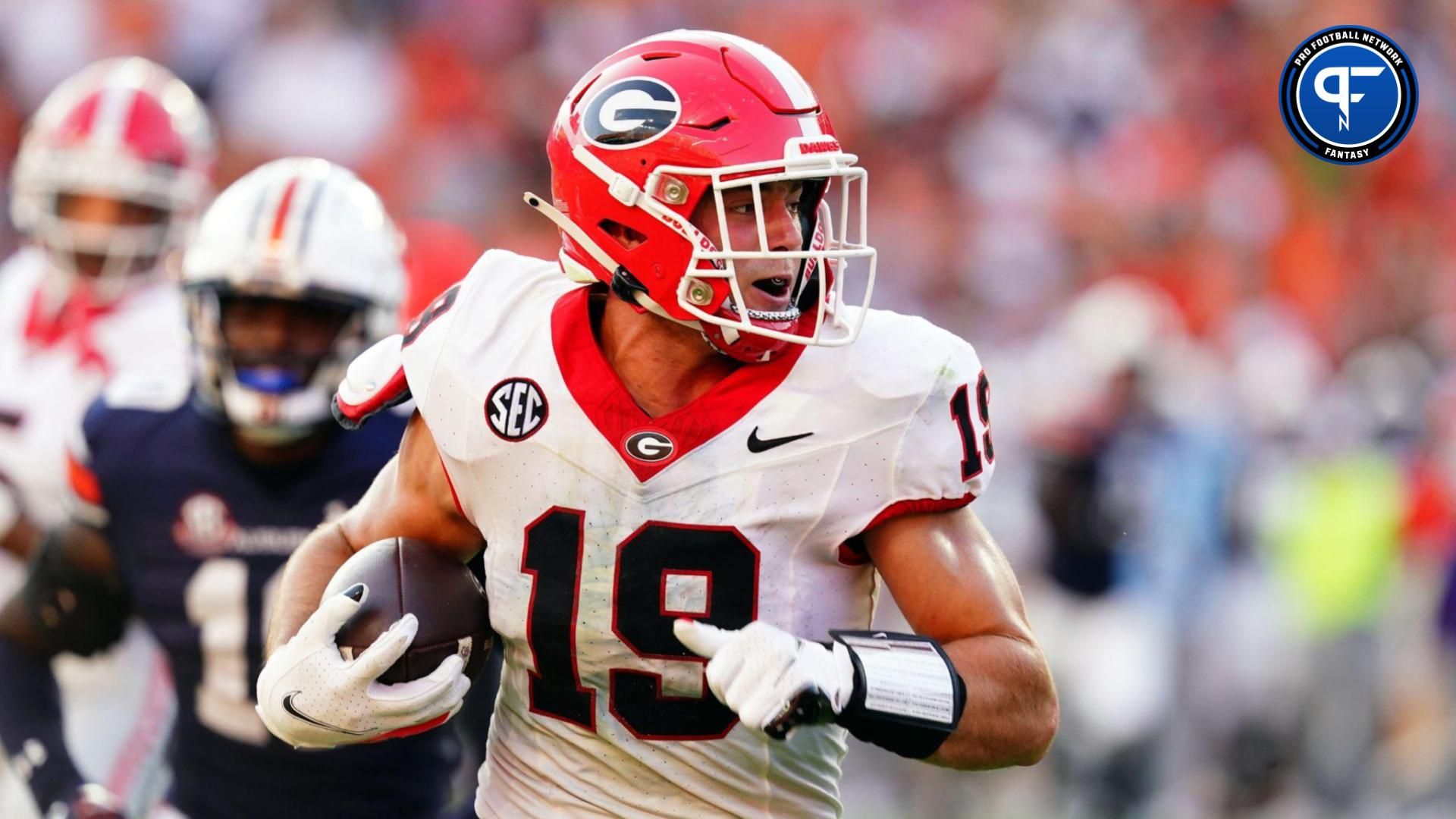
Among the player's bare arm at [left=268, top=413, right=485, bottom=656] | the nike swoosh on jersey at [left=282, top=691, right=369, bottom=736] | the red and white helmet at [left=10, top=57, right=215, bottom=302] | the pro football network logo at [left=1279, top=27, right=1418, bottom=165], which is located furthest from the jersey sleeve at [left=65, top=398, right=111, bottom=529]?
the pro football network logo at [left=1279, top=27, right=1418, bottom=165]

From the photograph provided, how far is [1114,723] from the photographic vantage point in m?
7.59

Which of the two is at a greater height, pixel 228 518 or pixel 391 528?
pixel 391 528

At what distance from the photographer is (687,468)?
2529 mm

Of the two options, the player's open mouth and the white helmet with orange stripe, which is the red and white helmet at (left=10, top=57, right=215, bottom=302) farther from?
the player's open mouth

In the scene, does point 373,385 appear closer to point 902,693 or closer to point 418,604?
point 418,604

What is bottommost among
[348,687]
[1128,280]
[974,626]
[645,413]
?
[1128,280]

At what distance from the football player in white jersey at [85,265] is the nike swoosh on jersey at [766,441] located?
2.39 metres

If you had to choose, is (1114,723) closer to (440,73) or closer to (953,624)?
(440,73)

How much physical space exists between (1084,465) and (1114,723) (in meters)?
1.01

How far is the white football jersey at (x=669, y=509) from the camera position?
2504 mm

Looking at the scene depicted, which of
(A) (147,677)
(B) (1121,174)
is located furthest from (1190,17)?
(A) (147,677)

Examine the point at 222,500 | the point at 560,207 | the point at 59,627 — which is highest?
the point at 560,207

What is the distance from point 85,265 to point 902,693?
3.53 m

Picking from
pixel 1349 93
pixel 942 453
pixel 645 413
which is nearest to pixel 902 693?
pixel 942 453
